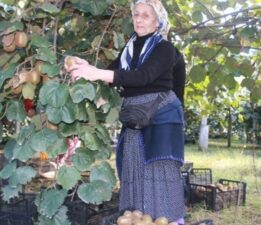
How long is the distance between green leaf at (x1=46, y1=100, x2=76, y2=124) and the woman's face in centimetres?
63

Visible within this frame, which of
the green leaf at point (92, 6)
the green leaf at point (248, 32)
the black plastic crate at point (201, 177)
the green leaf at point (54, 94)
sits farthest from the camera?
the black plastic crate at point (201, 177)

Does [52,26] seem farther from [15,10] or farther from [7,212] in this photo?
[7,212]

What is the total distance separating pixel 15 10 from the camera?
6.13ft

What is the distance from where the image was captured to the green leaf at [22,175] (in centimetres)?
156

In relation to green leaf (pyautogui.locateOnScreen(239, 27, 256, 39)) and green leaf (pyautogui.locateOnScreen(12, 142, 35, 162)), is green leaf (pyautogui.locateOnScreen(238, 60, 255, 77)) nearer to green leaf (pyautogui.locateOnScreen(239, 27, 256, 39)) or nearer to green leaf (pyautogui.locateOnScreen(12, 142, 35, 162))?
green leaf (pyautogui.locateOnScreen(239, 27, 256, 39))

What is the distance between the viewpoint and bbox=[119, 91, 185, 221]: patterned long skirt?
82.4 inches

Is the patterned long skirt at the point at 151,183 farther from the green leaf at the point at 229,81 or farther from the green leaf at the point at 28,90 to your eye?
the green leaf at the point at 229,81

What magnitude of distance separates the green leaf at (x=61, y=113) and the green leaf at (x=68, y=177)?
0.15 m

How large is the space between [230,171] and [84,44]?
17.4ft

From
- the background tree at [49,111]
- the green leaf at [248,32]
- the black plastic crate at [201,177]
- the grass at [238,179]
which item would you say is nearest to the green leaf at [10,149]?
the background tree at [49,111]

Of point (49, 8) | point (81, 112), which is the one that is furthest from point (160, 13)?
point (81, 112)

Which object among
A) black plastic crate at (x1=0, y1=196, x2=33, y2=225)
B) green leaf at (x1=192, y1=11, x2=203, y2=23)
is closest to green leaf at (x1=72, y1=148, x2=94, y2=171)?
green leaf at (x1=192, y1=11, x2=203, y2=23)

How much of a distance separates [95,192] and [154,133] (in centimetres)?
57

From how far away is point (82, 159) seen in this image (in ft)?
5.06
